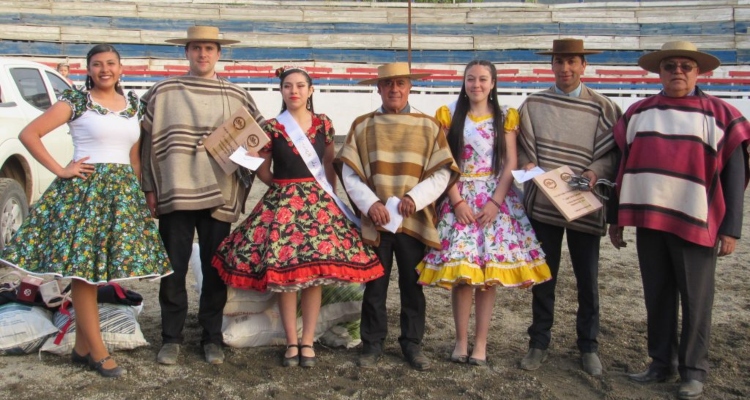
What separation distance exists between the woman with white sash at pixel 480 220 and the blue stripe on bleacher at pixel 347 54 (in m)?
15.9

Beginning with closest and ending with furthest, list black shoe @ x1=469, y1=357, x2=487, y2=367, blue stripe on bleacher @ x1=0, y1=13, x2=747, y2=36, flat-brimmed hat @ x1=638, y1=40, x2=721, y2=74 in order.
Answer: flat-brimmed hat @ x1=638, y1=40, x2=721, y2=74
black shoe @ x1=469, y1=357, x2=487, y2=367
blue stripe on bleacher @ x1=0, y1=13, x2=747, y2=36

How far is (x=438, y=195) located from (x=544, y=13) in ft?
63.0

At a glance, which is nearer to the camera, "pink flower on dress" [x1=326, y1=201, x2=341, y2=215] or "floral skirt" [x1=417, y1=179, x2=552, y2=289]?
"floral skirt" [x1=417, y1=179, x2=552, y2=289]

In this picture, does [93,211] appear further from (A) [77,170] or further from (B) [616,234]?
(B) [616,234]

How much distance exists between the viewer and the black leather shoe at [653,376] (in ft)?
13.9

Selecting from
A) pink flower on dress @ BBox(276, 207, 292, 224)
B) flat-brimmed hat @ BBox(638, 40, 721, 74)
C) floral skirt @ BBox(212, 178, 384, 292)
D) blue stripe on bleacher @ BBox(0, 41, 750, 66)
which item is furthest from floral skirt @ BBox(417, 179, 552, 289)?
blue stripe on bleacher @ BBox(0, 41, 750, 66)

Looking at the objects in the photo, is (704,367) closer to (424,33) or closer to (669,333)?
(669,333)

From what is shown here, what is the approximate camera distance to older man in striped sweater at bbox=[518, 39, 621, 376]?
14.4 feet

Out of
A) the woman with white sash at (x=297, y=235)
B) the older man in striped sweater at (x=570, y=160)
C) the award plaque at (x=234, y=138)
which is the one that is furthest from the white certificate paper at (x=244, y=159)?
the older man in striped sweater at (x=570, y=160)

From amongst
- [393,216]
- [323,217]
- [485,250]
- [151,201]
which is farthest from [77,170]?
[485,250]

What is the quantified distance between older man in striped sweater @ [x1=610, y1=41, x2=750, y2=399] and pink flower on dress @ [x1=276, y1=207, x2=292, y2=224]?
190cm

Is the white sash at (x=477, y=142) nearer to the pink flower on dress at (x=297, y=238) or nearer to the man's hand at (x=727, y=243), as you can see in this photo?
the pink flower on dress at (x=297, y=238)

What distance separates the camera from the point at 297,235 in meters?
4.23

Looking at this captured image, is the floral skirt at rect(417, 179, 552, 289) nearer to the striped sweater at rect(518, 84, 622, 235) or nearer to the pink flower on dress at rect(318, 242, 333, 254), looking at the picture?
the striped sweater at rect(518, 84, 622, 235)
